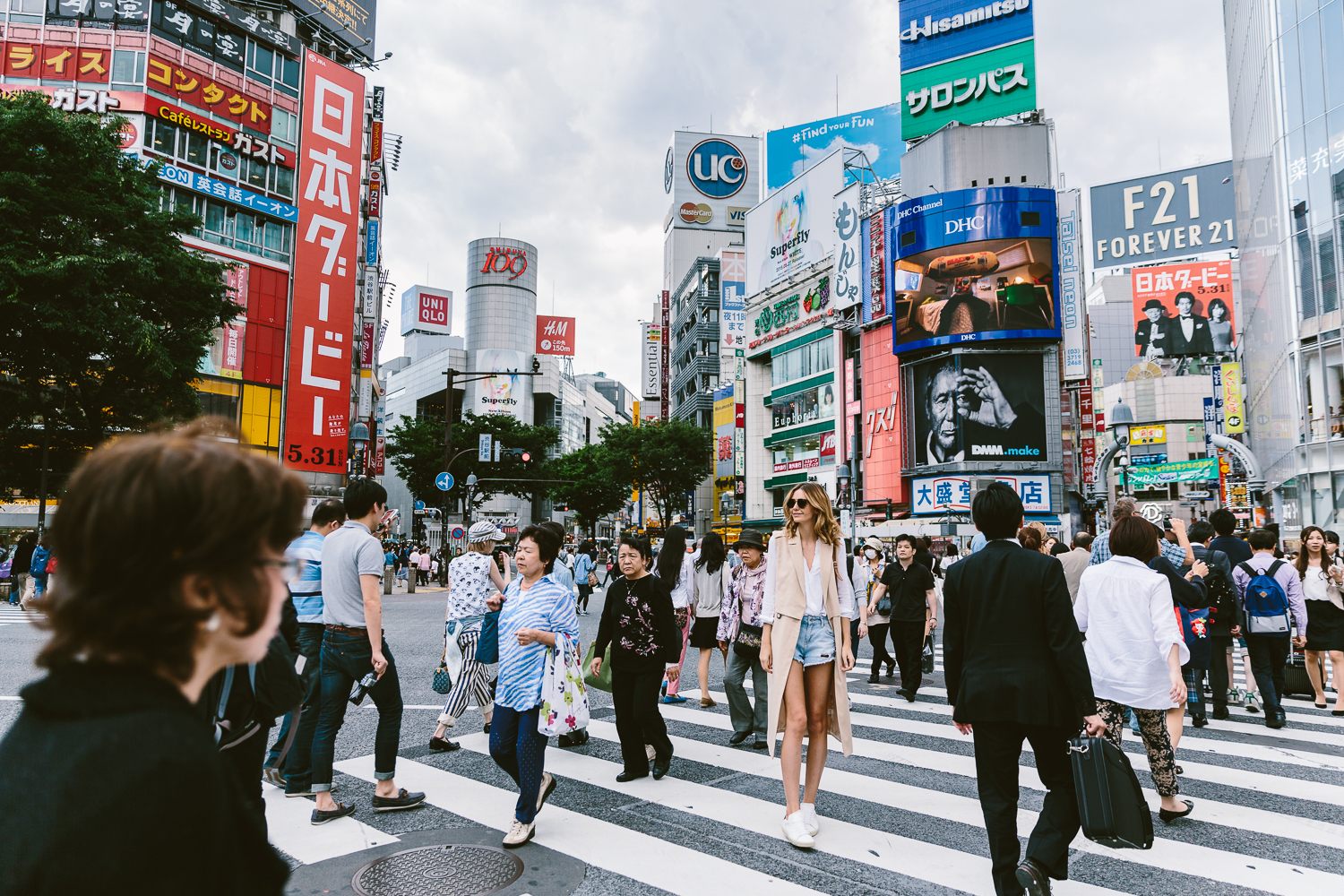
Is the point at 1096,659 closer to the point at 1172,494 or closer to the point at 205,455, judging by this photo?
the point at 205,455

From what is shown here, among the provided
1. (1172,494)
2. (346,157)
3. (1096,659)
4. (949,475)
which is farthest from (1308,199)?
(1172,494)

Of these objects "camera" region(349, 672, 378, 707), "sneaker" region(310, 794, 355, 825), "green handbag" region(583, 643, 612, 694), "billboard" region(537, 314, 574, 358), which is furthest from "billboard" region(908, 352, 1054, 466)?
"billboard" region(537, 314, 574, 358)

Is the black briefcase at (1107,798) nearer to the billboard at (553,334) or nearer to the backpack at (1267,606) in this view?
→ the backpack at (1267,606)

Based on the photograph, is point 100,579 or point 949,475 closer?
point 100,579

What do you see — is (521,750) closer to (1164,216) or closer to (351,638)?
(351,638)

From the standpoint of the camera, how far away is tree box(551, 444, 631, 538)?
50.8 metres

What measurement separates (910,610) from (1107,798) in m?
6.06

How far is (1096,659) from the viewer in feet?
16.4

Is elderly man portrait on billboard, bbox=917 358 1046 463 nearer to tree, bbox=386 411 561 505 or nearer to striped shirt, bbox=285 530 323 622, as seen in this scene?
tree, bbox=386 411 561 505

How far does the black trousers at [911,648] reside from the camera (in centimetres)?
955

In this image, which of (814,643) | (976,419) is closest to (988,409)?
(976,419)

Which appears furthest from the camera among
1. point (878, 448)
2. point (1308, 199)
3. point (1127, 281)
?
point (1127, 281)

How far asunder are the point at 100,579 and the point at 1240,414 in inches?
2257

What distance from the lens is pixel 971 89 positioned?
150 ft
